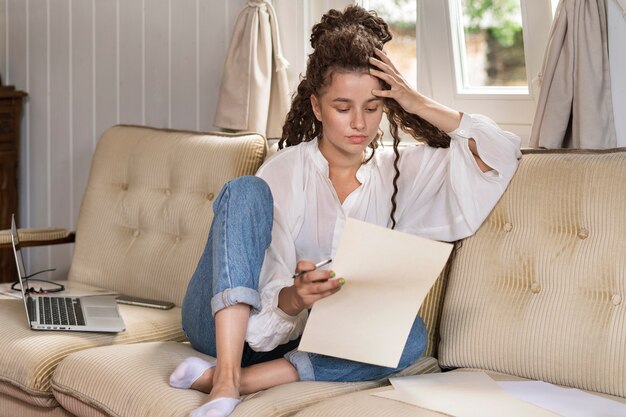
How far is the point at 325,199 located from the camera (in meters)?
2.14

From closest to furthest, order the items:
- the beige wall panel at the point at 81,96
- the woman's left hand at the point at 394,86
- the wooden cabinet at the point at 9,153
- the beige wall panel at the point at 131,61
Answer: the woman's left hand at the point at 394,86
the beige wall panel at the point at 131,61
the beige wall panel at the point at 81,96
the wooden cabinet at the point at 9,153

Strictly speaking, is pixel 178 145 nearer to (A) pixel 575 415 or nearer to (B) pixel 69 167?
(B) pixel 69 167

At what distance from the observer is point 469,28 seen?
109 inches

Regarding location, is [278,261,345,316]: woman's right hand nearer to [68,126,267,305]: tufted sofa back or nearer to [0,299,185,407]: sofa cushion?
[0,299,185,407]: sofa cushion

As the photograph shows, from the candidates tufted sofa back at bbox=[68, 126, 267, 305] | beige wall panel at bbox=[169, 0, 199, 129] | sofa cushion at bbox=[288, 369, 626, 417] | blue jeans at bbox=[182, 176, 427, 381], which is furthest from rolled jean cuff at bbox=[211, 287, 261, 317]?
beige wall panel at bbox=[169, 0, 199, 129]

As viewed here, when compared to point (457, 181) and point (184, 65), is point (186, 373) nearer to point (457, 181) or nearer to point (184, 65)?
point (457, 181)

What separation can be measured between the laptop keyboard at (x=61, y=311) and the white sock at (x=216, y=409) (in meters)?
0.68

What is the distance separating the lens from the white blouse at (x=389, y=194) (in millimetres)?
2080

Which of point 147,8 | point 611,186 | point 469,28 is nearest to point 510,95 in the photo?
point 469,28

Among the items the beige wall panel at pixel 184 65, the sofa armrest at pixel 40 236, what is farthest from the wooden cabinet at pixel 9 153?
the sofa armrest at pixel 40 236

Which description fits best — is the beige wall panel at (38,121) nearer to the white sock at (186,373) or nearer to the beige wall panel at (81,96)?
the beige wall panel at (81,96)

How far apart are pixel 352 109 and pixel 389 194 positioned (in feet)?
0.75

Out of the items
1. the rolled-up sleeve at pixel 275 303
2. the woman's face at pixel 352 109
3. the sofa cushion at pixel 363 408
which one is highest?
the woman's face at pixel 352 109

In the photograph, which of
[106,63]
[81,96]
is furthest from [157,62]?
[81,96]
